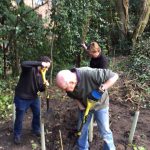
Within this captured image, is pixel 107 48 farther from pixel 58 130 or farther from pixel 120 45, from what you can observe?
pixel 58 130

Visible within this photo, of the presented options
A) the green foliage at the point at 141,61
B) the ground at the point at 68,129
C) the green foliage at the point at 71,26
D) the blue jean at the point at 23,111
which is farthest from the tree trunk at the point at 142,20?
the blue jean at the point at 23,111

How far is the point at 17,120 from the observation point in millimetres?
5820

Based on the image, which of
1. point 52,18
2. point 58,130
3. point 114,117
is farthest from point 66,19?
point 58,130

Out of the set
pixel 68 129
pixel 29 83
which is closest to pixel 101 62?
pixel 68 129

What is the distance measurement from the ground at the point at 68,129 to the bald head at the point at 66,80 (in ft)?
4.36

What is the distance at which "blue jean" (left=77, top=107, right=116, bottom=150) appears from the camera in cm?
512

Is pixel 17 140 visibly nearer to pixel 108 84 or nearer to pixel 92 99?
pixel 92 99

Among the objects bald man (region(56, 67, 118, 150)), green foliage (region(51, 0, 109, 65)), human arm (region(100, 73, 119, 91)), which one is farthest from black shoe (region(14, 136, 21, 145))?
green foliage (region(51, 0, 109, 65))

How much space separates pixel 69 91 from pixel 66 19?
465 centimetres

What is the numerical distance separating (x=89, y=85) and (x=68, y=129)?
5.64 feet

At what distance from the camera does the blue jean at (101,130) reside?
512 cm

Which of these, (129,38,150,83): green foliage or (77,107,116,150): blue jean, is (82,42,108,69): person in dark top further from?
(129,38,150,83): green foliage

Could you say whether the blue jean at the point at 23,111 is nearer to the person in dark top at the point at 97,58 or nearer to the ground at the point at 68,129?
the ground at the point at 68,129

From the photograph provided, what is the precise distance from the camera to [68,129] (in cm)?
634
